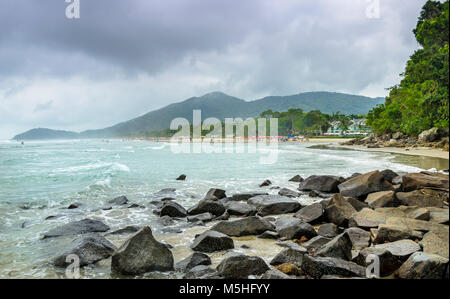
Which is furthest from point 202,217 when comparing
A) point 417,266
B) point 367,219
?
point 417,266

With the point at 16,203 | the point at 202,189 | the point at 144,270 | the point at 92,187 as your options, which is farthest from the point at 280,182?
the point at 16,203

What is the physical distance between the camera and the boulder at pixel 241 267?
3.98m

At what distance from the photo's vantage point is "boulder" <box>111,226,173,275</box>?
4.36m

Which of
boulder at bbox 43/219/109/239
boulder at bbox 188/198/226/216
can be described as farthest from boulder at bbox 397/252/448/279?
boulder at bbox 43/219/109/239

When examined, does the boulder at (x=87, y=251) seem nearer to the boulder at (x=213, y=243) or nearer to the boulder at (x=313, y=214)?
the boulder at (x=213, y=243)

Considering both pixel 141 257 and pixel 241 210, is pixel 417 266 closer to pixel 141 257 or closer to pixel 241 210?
pixel 141 257

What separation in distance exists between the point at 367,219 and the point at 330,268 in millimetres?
3042

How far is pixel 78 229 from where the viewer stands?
7.17m

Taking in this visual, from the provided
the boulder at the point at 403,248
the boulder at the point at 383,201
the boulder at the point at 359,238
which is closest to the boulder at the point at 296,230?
the boulder at the point at 359,238

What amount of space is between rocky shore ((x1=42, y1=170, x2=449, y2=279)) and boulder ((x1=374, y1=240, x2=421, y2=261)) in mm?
14

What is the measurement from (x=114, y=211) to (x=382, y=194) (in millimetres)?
8924

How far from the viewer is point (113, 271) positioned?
442cm

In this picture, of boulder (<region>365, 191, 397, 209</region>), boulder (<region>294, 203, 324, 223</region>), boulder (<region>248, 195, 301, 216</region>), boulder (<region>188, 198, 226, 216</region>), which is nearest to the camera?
boulder (<region>294, 203, 324, 223</region>)

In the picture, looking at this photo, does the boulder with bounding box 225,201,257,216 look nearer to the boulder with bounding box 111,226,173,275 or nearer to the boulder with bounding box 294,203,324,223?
the boulder with bounding box 294,203,324,223
